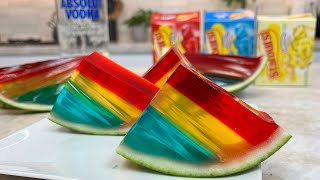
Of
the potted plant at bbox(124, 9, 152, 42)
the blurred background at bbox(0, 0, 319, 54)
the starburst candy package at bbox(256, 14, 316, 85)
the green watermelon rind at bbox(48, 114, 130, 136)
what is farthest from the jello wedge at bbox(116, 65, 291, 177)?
the blurred background at bbox(0, 0, 319, 54)

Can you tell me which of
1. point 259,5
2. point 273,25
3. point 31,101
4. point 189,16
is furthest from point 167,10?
point 31,101

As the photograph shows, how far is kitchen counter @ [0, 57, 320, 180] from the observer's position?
391mm

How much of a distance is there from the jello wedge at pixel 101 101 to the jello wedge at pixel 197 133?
4.4 inches

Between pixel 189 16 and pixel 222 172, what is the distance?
0.71 metres

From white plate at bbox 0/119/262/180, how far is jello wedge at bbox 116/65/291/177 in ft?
0.05

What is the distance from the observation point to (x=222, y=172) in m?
0.35

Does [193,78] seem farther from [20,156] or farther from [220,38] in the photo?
[220,38]

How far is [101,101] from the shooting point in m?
0.51

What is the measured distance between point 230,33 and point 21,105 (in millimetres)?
542

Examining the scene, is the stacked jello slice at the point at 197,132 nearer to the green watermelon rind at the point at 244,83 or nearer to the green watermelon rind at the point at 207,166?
the green watermelon rind at the point at 207,166

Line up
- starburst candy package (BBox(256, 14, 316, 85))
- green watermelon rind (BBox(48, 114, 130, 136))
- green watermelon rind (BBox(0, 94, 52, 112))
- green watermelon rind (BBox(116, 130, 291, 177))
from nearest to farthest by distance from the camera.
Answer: green watermelon rind (BBox(116, 130, 291, 177)) < green watermelon rind (BBox(48, 114, 130, 136)) < green watermelon rind (BBox(0, 94, 52, 112)) < starburst candy package (BBox(256, 14, 316, 85))

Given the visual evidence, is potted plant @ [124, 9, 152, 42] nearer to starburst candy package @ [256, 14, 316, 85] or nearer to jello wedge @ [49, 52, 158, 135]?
starburst candy package @ [256, 14, 316, 85]

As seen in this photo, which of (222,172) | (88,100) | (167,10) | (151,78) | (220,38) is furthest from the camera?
(167,10)

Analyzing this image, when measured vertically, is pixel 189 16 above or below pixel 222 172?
above
